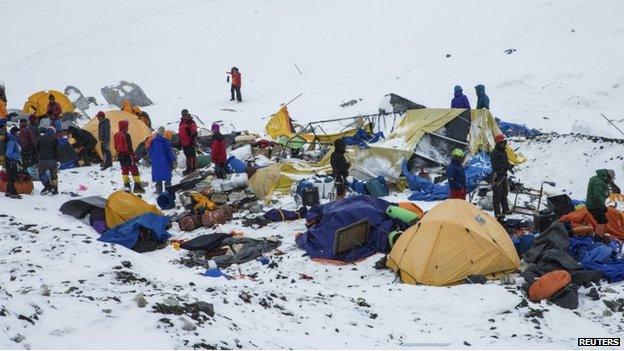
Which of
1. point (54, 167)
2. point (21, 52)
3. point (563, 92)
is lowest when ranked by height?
point (563, 92)

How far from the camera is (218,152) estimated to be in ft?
46.6

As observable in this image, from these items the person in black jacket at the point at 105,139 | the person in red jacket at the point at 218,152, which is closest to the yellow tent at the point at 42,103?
the person in black jacket at the point at 105,139

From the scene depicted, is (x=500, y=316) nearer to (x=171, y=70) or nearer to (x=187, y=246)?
(x=187, y=246)

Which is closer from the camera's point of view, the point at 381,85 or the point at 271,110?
the point at 271,110

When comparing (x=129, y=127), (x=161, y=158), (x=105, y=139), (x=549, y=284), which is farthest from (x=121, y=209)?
(x=549, y=284)

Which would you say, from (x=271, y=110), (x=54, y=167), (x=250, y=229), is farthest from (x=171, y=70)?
(x=250, y=229)

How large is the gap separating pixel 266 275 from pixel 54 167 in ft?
21.2

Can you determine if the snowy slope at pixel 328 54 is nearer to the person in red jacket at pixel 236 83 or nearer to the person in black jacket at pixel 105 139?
the person in red jacket at pixel 236 83

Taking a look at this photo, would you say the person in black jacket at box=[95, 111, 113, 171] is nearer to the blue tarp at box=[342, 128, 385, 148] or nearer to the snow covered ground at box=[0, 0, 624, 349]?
the snow covered ground at box=[0, 0, 624, 349]

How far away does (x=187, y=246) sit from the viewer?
34.3 ft

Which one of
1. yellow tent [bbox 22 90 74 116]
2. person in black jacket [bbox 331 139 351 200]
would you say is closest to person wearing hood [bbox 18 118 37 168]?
yellow tent [bbox 22 90 74 116]

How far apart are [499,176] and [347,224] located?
3209 millimetres

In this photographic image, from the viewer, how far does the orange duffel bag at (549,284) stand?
301 inches

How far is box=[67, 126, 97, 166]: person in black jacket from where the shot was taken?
16.0 m
